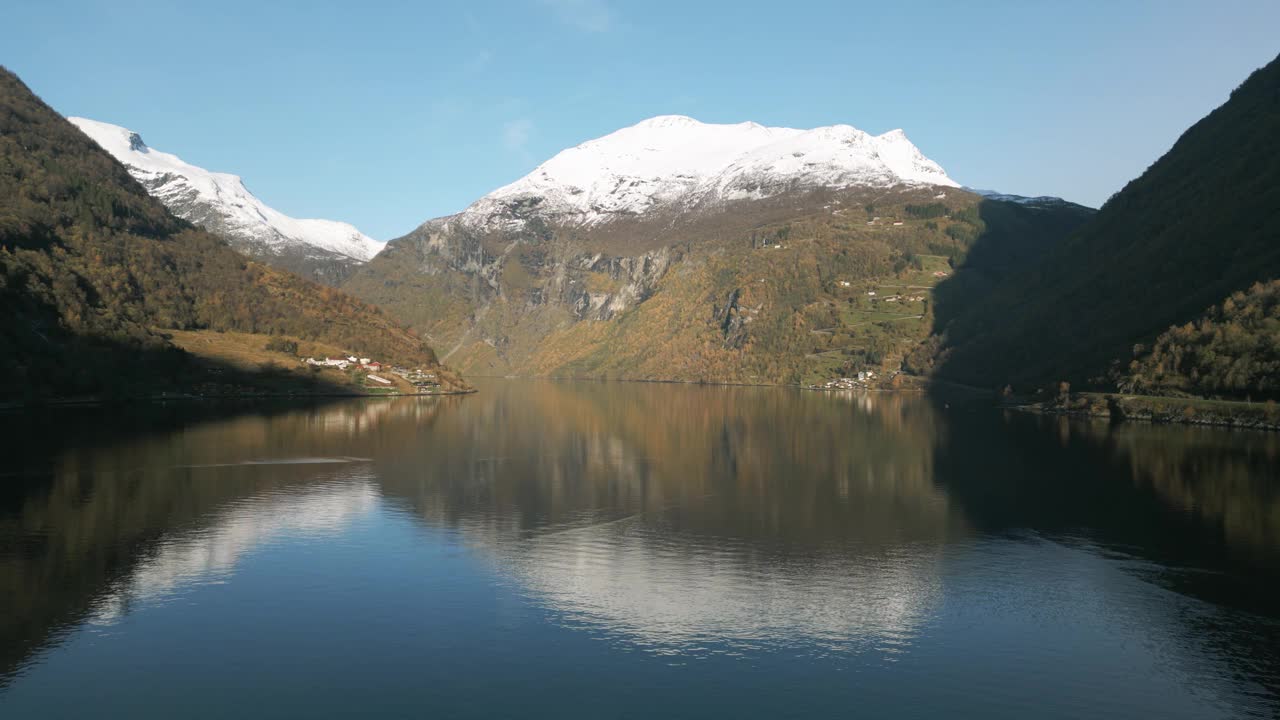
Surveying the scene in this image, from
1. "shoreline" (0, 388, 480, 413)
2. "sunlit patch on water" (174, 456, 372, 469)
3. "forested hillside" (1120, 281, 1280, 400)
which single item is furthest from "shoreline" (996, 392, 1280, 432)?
"shoreline" (0, 388, 480, 413)

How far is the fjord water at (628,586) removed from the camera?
107 feet

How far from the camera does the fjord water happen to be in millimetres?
32656

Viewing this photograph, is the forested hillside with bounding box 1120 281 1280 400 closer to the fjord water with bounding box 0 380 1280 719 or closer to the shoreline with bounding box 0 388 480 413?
the fjord water with bounding box 0 380 1280 719

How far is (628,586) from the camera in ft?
149

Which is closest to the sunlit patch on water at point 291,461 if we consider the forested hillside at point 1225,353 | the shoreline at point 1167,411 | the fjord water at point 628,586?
the fjord water at point 628,586

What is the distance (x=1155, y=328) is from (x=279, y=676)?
550 feet

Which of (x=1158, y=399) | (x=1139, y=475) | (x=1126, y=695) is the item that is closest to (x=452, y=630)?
(x=1126, y=695)

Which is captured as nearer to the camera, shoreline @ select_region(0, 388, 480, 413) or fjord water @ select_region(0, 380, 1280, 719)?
fjord water @ select_region(0, 380, 1280, 719)

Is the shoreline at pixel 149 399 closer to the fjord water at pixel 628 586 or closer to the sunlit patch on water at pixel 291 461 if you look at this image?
the fjord water at pixel 628 586

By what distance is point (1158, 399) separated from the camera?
14238 centimetres

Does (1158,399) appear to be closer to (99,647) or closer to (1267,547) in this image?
(1267,547)

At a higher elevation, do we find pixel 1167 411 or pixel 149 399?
pixel 1167 411

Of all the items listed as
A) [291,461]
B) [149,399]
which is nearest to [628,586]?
[291,461]

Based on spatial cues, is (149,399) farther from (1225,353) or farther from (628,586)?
(1225,353)
